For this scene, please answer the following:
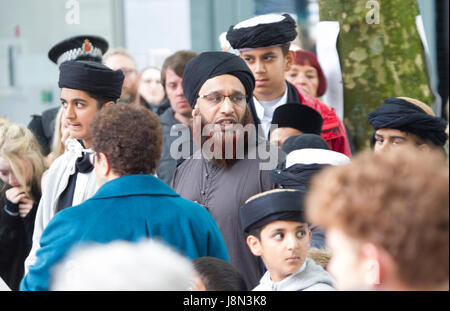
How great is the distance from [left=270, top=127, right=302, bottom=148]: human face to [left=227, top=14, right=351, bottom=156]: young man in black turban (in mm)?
56

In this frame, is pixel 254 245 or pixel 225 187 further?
pixel 225 187

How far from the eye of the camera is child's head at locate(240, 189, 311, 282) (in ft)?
11.1

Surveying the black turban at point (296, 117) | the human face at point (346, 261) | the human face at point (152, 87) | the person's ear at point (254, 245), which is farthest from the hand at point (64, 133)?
the human face at point (346, 261)

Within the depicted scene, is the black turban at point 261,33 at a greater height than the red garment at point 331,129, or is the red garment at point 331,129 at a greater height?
the black turban at point 261,33

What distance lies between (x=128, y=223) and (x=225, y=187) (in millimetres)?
1066

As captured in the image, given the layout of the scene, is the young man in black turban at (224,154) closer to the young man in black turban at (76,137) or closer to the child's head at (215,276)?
the young man in black turban at (76,137)

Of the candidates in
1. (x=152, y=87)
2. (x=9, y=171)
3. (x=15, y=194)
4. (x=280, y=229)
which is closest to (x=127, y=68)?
(x=152, y=87)

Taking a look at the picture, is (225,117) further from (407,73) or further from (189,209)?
(407,73)

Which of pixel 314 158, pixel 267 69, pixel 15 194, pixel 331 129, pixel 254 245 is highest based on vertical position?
pixel 267 69

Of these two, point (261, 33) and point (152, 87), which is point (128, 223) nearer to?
point (261, 33)

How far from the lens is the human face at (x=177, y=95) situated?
570 centimetres

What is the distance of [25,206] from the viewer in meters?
4.93
